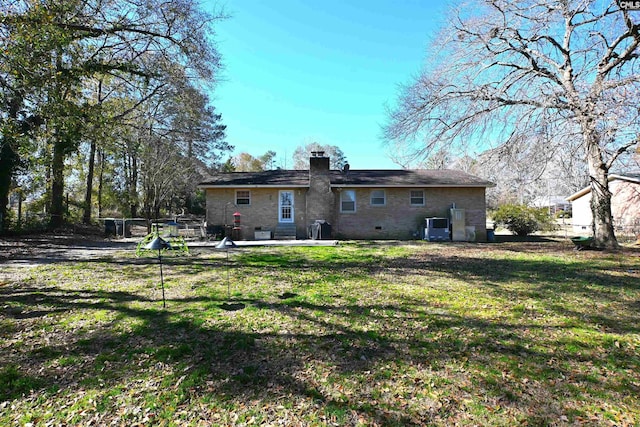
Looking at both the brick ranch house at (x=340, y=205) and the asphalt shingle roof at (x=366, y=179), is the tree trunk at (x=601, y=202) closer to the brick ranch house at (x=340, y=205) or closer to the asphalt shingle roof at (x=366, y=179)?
the asphalt shingle roof at (x=366, y=179)

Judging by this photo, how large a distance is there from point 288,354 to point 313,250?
28.1 ft

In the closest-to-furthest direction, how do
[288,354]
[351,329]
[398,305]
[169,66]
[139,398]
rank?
1. [139,398]
2. [288,354]
3. [351,329]
4. [398,305]
5. [169,66]

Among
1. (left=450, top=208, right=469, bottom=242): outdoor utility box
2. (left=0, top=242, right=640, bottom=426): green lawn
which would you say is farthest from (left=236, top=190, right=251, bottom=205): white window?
(left=450, top=208, right=469, bottom=242): outdoor utility box

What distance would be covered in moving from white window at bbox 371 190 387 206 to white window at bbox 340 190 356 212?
0.95 metres

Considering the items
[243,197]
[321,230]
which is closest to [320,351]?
[321,230]

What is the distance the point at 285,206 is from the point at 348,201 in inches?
124

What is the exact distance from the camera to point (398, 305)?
5.57 meters

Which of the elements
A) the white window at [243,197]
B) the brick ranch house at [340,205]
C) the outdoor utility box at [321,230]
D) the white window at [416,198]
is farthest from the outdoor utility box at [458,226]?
the white window at [243,197]

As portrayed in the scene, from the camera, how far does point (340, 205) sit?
16953 millimetres

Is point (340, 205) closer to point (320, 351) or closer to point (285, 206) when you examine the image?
point (285, 206)

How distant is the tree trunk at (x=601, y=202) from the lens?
40.7ft

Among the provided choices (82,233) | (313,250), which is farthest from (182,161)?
(313,250)

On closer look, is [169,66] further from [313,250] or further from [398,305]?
[398,305]

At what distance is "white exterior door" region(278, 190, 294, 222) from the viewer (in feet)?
55.2
